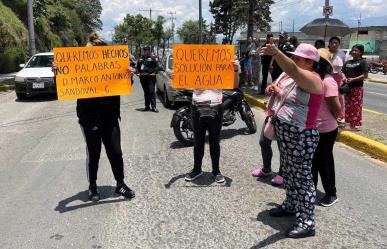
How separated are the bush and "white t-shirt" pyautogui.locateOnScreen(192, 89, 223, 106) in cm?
2290

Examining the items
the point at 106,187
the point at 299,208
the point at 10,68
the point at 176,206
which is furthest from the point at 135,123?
the point at 10,68

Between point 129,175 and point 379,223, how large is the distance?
10.6 ft

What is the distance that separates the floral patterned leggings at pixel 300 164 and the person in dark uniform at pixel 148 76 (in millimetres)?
8417

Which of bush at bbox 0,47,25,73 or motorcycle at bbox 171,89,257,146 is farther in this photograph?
bush at bbox 0,47,25,73

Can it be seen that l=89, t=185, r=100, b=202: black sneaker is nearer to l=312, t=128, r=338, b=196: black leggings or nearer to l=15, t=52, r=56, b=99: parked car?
l=312, t=128, r=338, b=196: black leggings

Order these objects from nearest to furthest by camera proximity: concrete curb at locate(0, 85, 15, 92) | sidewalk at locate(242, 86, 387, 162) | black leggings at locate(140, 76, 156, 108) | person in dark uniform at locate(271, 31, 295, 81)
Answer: sidewalk at locate(242, 86, 387, 162) → person in dark uniform at locate(271, 31, 295, 81) → black leggings at locate(140, 76, 156, 108) → concrete curb at locate(0, 85, 15, 92)

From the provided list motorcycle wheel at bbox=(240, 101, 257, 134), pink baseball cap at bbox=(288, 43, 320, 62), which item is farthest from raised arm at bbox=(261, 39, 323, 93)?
motorcycle wheel at bbox=(240, 101, 257, 134)

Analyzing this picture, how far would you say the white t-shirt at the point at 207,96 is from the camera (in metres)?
5.89

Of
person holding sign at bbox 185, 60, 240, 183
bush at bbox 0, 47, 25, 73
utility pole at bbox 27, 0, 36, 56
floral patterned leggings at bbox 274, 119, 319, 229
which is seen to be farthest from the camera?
bush at bbox 0, 47, 25, 73

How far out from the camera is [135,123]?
10609 mm

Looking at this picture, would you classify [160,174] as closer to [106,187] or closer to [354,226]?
[106,187]

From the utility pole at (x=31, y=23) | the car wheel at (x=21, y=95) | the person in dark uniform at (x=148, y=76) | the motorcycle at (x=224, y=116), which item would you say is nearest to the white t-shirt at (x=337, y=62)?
the motorcycle at (x=224, y=116)

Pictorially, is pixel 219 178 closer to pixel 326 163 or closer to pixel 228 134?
pixel 326 163

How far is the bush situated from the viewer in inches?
1035
